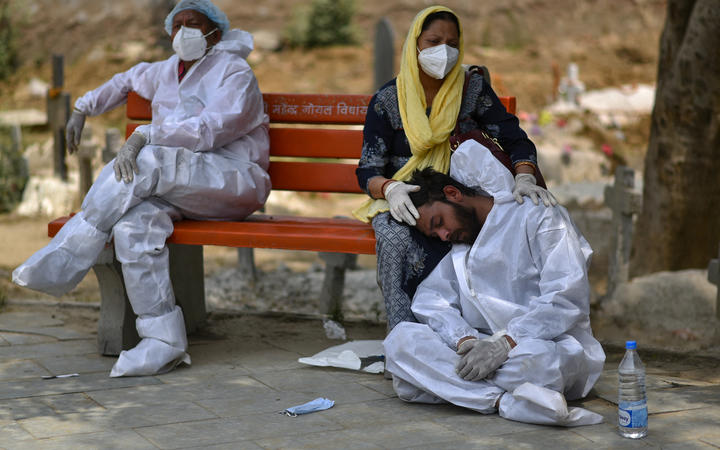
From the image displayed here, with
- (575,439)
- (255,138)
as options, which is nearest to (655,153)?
(255,138)

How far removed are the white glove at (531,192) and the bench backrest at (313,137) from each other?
1.15m

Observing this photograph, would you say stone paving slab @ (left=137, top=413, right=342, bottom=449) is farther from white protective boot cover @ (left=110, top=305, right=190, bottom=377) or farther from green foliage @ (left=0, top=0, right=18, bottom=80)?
green foliage @ (left=0, top=0, right=18, bottom=80)

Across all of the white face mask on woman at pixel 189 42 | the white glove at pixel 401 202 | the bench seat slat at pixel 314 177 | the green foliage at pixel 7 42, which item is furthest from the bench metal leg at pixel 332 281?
the green foliage at pixel 7 42

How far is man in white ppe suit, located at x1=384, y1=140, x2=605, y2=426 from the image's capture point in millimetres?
3619

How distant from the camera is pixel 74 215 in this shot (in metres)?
4.54

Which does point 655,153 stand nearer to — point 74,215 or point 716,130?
point 716,130

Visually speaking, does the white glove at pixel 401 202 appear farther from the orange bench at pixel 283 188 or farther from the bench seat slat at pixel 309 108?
the bench seat slat at pixel 309 108

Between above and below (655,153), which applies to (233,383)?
below

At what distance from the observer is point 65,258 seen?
169 inches

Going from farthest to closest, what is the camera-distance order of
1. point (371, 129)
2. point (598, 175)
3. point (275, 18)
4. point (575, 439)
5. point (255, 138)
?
point (275, 18), point (598, 175), point (255, 138), point (371, 129), point (575, 439)

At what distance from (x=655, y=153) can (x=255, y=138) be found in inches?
124

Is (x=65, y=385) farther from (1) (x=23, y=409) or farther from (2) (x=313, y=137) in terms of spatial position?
(2) (x=313, y=137)

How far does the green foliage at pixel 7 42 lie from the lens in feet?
54.5

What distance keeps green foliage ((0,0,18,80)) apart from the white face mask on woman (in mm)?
13010
